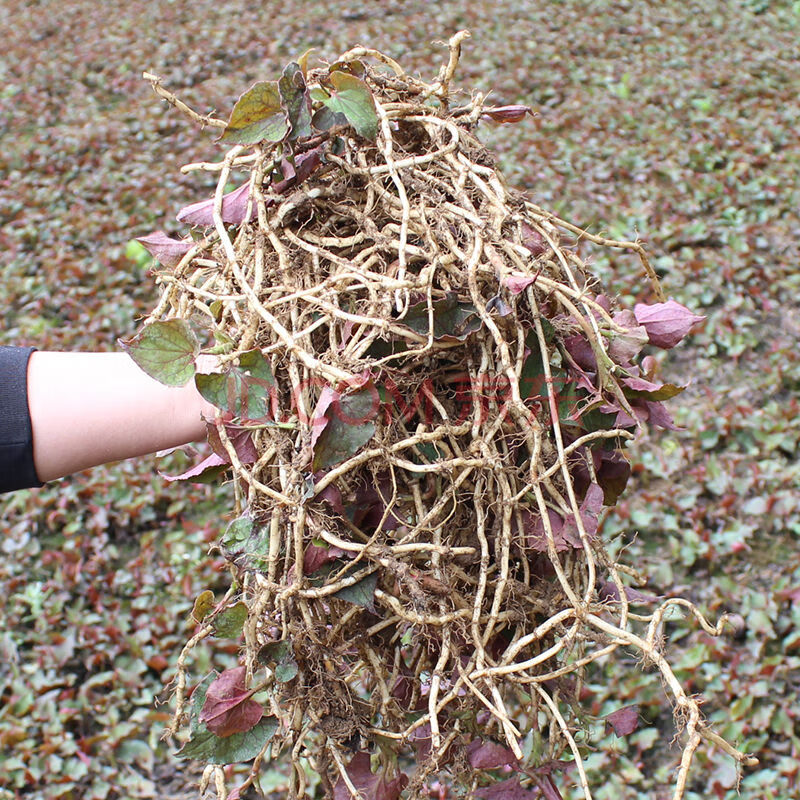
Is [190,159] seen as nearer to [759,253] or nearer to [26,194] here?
[26,194]

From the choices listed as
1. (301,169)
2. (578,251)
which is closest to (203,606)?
(301,169)

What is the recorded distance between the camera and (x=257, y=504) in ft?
2.48

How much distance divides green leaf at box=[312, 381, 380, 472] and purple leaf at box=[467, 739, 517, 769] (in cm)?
33

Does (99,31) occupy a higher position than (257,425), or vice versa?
(99,31)

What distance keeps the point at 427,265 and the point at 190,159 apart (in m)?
3.68

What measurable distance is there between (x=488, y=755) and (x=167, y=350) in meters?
0.50

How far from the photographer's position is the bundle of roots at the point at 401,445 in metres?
0.71

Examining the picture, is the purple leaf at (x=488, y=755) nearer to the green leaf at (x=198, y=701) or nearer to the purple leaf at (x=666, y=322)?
the green leaf at (x=198, y=701)

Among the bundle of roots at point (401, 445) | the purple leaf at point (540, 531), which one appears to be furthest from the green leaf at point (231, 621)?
the purple leaf at point (540, 531)

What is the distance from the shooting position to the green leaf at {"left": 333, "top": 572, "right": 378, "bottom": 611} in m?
0.72

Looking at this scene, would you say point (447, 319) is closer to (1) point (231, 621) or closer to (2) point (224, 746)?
(1) point (231, 621)

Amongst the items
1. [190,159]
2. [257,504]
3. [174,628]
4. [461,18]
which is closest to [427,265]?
[257,504]

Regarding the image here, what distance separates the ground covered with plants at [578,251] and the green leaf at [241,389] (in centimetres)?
22

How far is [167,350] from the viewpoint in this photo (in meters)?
0.73
